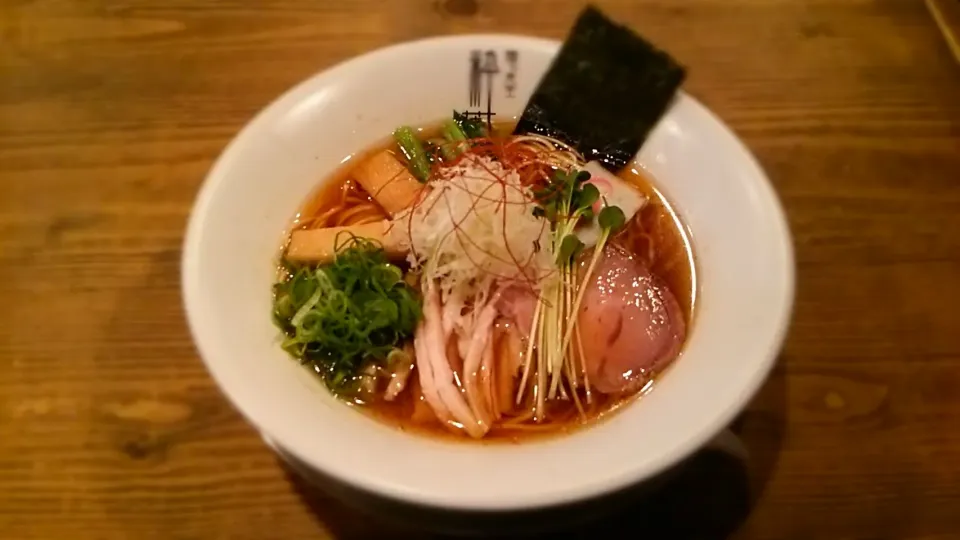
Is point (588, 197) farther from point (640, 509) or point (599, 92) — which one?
point (640, 509)

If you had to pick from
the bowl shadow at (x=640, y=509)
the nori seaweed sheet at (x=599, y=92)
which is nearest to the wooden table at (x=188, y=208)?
the bowl shadow at (x=640, y=509)

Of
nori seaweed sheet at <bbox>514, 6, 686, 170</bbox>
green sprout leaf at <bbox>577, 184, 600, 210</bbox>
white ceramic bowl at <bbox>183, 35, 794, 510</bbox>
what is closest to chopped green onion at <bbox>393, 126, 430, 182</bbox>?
white ceramic bowl at <bbox>183, 35, 794, 510</bbox>

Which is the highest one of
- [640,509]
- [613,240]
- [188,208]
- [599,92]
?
[599,92]

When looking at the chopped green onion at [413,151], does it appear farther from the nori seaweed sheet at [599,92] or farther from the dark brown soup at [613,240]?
the nori seaweed sheet at [599,92]

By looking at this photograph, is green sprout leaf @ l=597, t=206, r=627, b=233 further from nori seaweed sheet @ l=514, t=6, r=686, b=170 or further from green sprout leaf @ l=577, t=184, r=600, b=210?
nori seaweed sheet @ l=514, t=6, r=686, b=170

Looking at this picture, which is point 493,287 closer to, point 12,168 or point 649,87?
point 649,87

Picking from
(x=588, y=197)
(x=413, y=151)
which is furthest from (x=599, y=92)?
(x=413, y=151)
